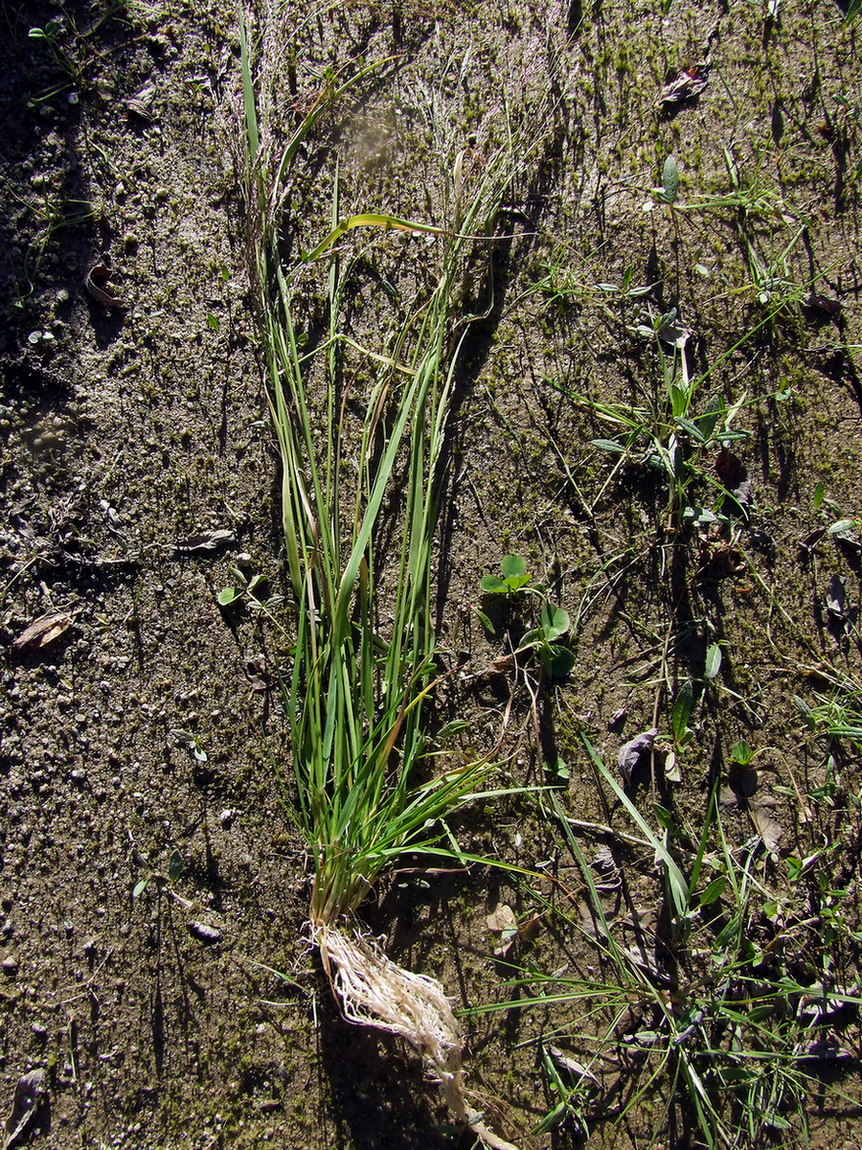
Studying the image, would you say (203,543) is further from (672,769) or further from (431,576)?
(672,769)

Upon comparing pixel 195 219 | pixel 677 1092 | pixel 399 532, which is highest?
pixel 195 219

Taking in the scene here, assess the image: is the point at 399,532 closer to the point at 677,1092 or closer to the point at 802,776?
the point at 802,776

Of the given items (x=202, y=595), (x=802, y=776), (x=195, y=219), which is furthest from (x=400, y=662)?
(x=195, y=219)

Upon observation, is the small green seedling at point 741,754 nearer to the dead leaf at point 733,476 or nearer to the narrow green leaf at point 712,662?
the narrow green leaf at point 712,662

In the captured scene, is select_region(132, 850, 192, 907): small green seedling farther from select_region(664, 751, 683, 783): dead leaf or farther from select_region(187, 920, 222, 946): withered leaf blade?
select_region(664, 751, 683, 783): dead leaf

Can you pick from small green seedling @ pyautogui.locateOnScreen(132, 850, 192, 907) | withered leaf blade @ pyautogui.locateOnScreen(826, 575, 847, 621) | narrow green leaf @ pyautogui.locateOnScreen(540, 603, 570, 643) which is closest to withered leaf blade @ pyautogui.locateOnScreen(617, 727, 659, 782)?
narrow green leaf @ pyautogui.locateOnScreen(540, 603, 570, 643)

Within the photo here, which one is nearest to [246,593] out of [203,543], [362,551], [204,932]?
[203,543]

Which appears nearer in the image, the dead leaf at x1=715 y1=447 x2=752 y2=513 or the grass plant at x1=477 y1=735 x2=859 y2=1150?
the grass plant at x1=477 y1=735 x2=859 y2=1150
